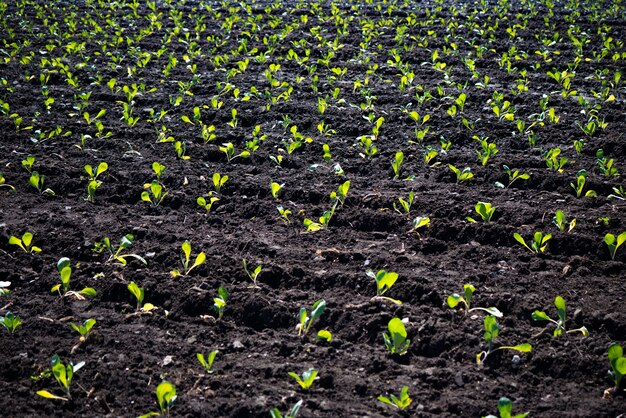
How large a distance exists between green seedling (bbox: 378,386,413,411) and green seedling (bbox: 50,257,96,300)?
5.10 ft

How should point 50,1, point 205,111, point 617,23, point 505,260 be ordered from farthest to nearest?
point 50,1 < point 617,23 < point 205,111 < point 505,260

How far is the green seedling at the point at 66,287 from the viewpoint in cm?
321

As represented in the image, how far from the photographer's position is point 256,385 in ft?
8.68

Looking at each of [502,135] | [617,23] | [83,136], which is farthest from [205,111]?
[617,23]

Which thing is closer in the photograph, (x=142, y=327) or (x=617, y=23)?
(x=142, y=327)

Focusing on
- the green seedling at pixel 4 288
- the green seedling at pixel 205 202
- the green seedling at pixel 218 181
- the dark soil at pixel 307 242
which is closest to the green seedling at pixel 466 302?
the dark soil at pixel 307 242

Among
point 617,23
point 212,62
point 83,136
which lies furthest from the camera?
point 617,23

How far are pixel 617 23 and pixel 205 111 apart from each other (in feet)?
23.0

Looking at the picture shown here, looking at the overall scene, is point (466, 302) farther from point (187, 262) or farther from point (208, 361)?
point (187, 262)

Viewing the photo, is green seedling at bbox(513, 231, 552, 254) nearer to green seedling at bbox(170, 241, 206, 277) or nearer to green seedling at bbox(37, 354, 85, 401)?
green seedling at bbox(170, 241, 206, 277)

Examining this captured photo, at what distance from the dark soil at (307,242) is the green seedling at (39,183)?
0.05 m

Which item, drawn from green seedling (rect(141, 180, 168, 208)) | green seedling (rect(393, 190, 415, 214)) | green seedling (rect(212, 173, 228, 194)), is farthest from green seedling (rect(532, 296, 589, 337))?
green seedling (rect(141, 180, 168, 208))

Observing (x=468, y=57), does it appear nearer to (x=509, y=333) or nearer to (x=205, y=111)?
(x=205, y=111)

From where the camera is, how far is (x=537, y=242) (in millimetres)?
3590
